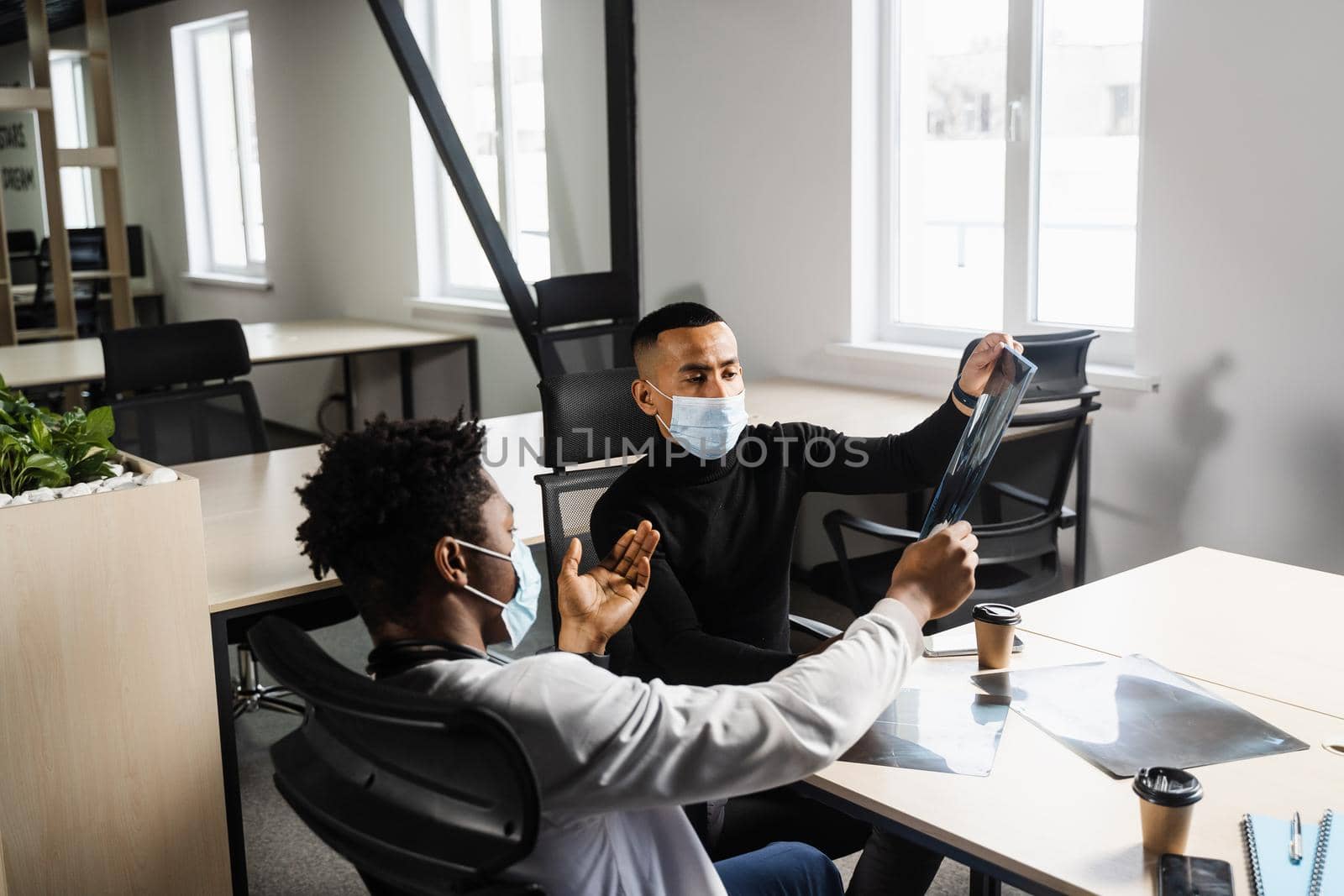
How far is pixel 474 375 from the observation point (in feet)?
19.5

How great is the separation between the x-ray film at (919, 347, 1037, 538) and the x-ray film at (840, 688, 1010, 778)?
23 centimetres

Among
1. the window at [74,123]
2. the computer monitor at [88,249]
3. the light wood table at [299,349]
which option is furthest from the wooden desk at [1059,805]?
Result: the window at [74,123]

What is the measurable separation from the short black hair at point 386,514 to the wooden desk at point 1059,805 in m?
0.58

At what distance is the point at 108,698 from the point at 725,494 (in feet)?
3.60

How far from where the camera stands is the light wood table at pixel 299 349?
459 centimetres

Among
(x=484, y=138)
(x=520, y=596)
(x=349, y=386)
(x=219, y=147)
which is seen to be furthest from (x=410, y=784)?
(x=219, y=147)

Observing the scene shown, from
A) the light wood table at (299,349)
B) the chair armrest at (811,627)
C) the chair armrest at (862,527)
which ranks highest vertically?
the light wood table at (299,349)

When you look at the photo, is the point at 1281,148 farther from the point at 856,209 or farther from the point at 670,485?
the point at 670,485

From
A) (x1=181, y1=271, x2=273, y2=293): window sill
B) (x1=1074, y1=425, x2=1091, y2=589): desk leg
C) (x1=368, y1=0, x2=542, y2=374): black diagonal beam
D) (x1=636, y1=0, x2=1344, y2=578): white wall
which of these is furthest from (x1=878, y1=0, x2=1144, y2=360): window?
(x1=181, y1=271, x2=273, y2=293): window sill

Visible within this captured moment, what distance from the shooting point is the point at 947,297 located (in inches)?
168

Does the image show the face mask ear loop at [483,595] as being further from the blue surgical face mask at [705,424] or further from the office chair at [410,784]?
the blue surgical face mask at [705,424]

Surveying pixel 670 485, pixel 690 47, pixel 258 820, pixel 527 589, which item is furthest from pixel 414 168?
pixel 527 589

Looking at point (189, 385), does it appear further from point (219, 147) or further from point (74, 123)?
point (74, 123)

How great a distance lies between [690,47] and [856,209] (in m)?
1.02
